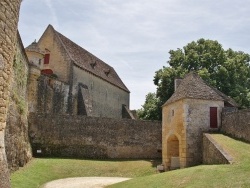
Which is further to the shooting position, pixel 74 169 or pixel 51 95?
pixel 51 95

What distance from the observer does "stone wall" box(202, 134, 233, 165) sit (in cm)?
1580

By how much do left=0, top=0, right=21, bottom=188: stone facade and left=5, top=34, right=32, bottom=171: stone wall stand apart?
33.8ft

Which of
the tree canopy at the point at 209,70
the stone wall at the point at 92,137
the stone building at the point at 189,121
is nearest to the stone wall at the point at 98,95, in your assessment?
the tree canopy at the point at 209,70

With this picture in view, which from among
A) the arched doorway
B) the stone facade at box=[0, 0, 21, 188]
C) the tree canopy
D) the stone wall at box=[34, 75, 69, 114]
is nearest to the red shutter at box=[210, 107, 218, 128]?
the arched doorway

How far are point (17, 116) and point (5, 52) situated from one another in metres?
13.3

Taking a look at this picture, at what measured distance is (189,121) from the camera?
67.6 ft

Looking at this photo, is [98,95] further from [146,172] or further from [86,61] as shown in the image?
[146,172]

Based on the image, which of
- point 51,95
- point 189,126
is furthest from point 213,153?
point 51,95

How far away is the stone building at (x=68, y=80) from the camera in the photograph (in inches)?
1064

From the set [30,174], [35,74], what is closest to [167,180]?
[30,174]

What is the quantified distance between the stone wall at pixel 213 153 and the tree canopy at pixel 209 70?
14979 millimetres

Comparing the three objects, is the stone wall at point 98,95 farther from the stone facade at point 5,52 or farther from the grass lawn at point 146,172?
the stone facade at point 5,52

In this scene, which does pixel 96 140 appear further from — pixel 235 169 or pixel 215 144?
pixel 235 169

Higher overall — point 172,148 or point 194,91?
point 194,91
